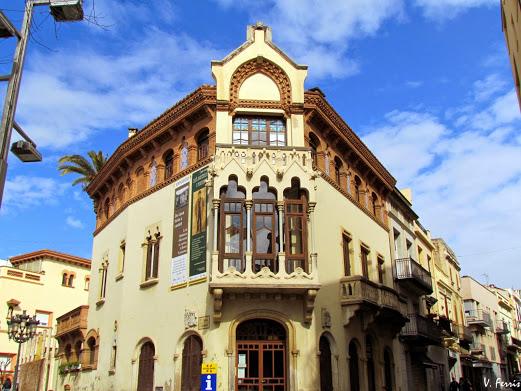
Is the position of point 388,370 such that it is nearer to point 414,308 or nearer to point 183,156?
point 414,308

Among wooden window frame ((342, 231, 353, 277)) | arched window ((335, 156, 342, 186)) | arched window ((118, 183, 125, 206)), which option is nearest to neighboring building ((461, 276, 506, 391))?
wooden window frame ((342, 231, 353, 277))

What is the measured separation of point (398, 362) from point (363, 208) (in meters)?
7.27

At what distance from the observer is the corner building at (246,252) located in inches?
725

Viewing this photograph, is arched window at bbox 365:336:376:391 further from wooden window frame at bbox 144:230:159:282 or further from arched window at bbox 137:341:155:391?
wooden window frame at bbox 144:230:159:282

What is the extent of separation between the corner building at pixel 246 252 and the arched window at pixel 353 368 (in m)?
0.07

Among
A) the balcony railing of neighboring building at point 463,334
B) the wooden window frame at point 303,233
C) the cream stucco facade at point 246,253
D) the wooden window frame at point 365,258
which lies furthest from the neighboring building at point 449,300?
the wooden window frame at point 303,233

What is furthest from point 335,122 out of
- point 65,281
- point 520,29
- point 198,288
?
point 65,281

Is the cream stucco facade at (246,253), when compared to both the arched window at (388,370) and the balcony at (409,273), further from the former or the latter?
the balcony at (409,273)

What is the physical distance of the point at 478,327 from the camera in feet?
163

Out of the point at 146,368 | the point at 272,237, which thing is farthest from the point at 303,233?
the point at 146,368

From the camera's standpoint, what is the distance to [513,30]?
14906 mm

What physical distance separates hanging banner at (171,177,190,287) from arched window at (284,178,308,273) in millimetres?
4002

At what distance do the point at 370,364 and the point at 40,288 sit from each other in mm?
30476

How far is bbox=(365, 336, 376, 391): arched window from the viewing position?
72.5ft
